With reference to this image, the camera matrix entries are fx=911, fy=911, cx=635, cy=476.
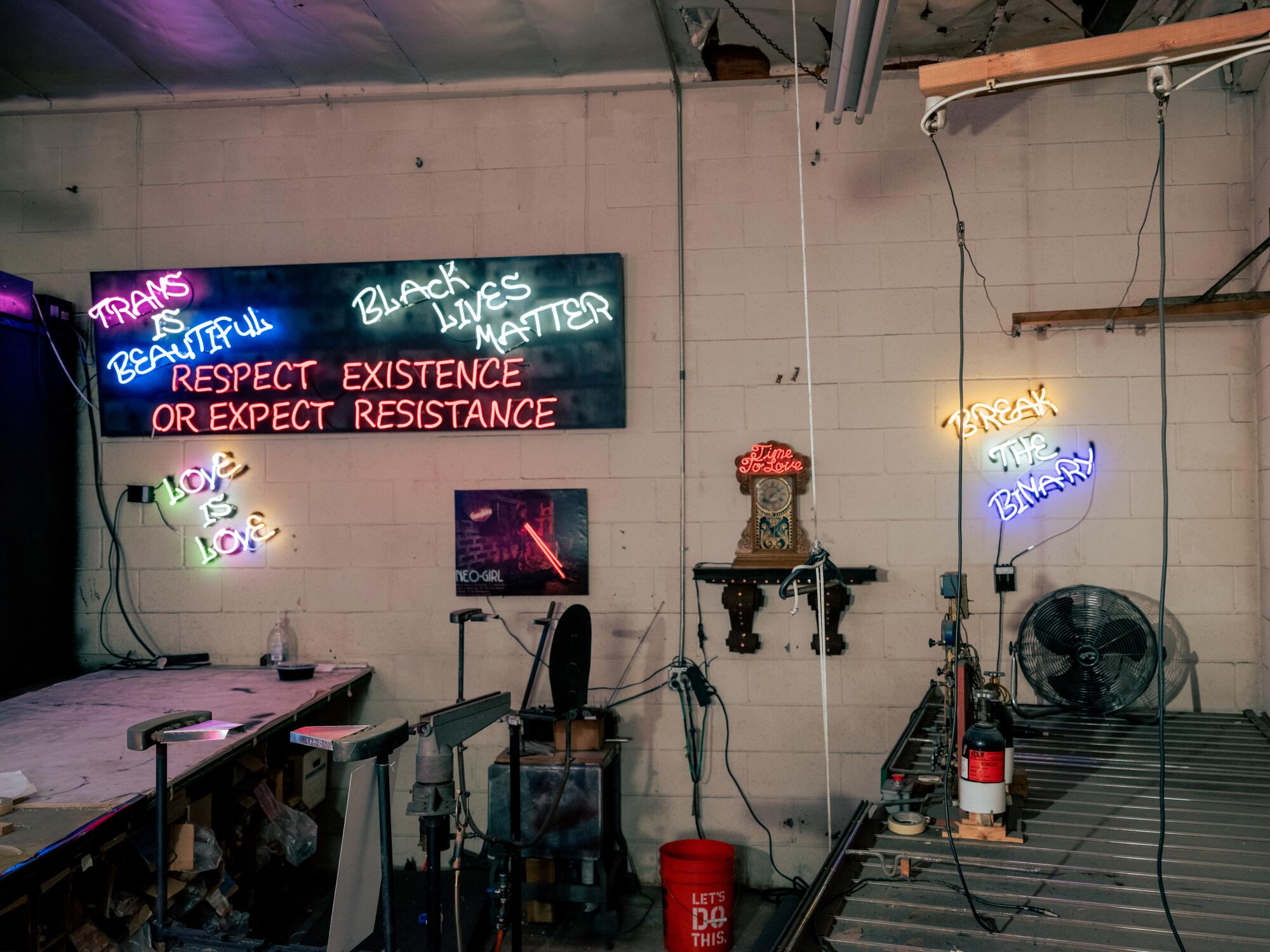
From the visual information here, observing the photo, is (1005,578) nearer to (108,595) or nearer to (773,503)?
(773,503)

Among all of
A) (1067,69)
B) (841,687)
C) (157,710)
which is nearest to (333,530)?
(157,710)

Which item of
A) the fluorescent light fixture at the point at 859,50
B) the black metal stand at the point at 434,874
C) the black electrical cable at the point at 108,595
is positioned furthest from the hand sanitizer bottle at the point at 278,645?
the fluorescent light fixture at the point at 859,50

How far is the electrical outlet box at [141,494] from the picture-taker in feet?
14.1

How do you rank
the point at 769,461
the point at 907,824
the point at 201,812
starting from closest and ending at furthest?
the point at 907,824 → the point at 201,812 → the point at 769,461

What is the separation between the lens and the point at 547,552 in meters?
4.19

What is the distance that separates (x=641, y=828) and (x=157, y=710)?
6.88 feet

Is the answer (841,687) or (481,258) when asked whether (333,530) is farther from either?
(841,687)

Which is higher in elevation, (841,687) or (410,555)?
(410,555)

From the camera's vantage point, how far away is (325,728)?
6.36 ft

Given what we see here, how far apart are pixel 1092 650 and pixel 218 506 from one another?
3.86 meters

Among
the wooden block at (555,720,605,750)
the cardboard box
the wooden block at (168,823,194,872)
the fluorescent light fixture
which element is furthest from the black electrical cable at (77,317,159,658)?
the fluorescent light fixture

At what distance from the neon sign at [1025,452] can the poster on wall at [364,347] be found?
171 cm

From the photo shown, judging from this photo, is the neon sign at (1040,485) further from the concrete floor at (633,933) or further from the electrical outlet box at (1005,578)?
the concrete floor at (633,933)

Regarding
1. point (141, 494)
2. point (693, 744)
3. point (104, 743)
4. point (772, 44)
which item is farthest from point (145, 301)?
point (693, 744)
